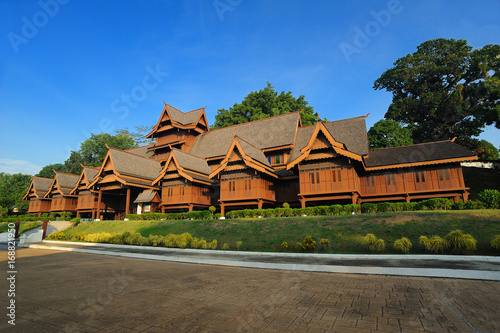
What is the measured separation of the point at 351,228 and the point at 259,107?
135 feet

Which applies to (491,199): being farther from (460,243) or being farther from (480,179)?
(480,179)

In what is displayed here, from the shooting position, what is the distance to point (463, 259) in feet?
32.5

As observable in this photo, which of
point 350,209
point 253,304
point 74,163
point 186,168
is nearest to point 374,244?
point 350,209

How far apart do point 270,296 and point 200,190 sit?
78.6 feet

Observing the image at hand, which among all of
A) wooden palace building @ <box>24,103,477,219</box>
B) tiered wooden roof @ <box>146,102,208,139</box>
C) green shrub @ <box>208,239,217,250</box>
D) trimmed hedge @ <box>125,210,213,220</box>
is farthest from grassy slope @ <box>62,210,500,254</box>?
tiered wooden roof @ <box>146,102,208,139</box>

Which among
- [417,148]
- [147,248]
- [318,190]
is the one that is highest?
[417,148]

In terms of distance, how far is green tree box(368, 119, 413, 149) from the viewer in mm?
34938

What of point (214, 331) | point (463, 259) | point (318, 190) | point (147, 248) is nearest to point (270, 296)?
point (214, 331)

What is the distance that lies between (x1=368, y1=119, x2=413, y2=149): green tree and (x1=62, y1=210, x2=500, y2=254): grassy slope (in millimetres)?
22058

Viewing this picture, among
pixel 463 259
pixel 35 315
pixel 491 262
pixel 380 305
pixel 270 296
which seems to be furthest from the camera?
pixel 463 259

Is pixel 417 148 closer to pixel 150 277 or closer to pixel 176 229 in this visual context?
Result: pixel 176 229

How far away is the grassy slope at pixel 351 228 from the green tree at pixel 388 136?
2206cm

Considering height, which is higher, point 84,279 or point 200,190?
point 200,190

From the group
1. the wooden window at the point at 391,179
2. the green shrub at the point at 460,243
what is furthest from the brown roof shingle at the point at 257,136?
the green shrub at the point at 460,243
